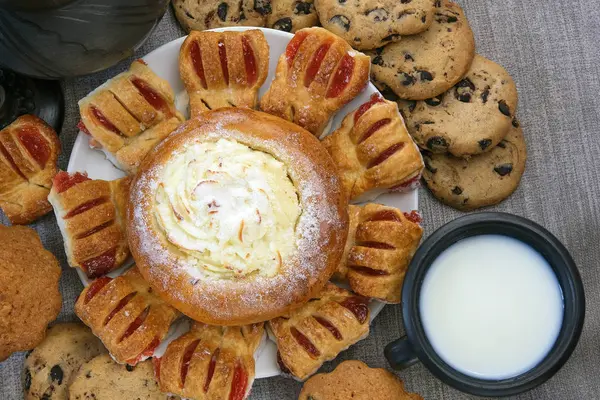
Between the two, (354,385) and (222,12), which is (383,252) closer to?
(354,385)

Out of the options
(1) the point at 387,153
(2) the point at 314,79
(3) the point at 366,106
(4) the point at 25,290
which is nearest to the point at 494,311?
(1) the point at 387,153

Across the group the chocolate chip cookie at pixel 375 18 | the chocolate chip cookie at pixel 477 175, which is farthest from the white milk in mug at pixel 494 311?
the chocolate chip cookie at pixel 375 18

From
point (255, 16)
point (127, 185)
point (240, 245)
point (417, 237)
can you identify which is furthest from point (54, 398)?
point (255, 16)

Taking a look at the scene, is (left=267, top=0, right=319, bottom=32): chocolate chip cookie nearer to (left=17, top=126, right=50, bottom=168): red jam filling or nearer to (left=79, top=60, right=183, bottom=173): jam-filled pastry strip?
(left=79, top=60, right=183, bottom=173): jam-filled pastry strip

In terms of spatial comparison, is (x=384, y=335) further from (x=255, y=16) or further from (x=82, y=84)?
(x=82, y=84)

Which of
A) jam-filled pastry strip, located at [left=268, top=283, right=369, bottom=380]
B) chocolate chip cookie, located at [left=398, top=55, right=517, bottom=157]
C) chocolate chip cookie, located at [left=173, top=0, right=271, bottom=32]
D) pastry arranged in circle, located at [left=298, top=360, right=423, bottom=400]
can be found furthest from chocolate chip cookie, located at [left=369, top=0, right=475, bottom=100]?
pastry arranged in circle, located at [left=298, top=360, right=423, bottom=400]

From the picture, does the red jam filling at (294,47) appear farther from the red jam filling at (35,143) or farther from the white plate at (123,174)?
the red jam filling at (35,143)
